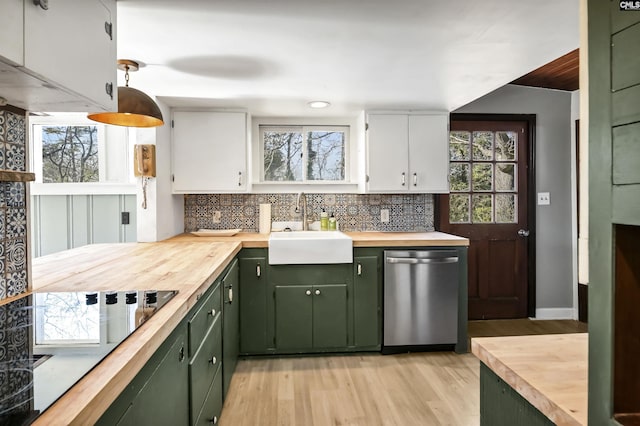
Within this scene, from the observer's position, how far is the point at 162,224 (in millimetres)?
3037

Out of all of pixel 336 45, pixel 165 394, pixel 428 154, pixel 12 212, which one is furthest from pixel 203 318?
pixel 428 154

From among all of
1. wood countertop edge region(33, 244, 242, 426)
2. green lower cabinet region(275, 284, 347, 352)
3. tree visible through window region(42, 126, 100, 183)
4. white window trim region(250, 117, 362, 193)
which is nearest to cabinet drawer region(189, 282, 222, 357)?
wood countertop edge region(33, 244, 242, 426)

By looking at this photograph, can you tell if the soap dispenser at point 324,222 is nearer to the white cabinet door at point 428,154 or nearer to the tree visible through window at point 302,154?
the tree visible through window at point 302,154

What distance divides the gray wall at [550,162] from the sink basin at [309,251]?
Result: 2.02 m

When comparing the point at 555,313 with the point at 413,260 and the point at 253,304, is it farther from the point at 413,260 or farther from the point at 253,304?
the point at 253,304

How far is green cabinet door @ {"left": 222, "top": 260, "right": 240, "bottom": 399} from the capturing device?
88.1 inches

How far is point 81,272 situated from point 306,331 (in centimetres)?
170

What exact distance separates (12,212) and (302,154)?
2.56 meters

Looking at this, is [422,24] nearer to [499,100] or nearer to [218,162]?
[218,162]

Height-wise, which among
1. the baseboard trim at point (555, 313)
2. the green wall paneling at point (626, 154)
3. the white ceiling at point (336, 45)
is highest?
the white ceiling at point (336, 45)

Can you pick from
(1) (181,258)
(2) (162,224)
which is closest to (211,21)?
(1) (181,258)

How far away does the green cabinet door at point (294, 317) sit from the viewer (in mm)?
2947

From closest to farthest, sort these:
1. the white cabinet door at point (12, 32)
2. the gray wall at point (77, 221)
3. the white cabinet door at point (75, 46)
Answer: the white cabinet door at point (12, 32), the white cabinet door at point (75, 46), the gray wall at point (77, 221)

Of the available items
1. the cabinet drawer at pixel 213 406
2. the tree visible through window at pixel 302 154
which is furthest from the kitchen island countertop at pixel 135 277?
the tree visible through window at pixel 302 154
